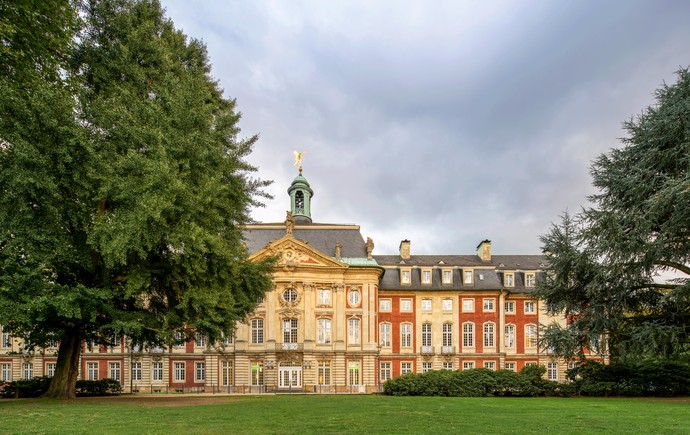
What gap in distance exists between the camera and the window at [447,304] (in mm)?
47656

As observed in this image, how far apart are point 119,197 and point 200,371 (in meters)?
31.6

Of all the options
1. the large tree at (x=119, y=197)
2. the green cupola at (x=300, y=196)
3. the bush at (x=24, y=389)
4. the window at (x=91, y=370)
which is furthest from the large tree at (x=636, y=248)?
the window at (x=91, y=370)

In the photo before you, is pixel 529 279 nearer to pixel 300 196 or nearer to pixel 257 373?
pixel 300 196

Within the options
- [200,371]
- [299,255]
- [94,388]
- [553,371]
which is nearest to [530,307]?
[553,371]

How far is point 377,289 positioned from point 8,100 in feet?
111

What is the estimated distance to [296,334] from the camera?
43844 mm

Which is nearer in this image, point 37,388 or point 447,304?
point 37,388

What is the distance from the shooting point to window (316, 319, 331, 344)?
43.9 metres

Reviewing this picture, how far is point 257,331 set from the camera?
144 feet

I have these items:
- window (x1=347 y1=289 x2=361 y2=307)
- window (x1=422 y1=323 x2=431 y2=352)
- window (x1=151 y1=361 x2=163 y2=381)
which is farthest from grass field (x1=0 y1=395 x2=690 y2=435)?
window (x1=422 y1=323 x2=431 y2=352)

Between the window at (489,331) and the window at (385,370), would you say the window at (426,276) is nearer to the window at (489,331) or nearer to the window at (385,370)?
the window at (489,331)

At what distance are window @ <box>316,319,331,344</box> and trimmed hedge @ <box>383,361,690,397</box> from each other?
43.4ft

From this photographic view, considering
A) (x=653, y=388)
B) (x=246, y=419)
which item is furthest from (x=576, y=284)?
(x=246, y=419)

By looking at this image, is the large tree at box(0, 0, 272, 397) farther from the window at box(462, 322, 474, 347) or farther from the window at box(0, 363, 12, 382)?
the window at box(462, 322, 474, 347)
